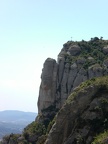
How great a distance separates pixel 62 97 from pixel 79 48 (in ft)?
67.7

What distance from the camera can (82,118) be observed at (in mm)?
55688

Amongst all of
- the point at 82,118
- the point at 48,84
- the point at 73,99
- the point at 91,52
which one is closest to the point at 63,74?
the point at 48,84

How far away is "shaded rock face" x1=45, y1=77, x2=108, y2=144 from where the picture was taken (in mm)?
54219

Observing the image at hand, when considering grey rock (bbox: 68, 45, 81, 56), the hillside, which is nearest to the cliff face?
the hillside

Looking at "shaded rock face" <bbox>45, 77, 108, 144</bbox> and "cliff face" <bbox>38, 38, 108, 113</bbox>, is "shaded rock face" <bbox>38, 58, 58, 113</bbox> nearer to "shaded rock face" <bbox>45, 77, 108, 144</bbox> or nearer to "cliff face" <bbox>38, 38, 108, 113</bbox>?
"cliff face" <bbox>38, 38, 108, 113</bbox>

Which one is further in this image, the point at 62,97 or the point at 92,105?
the point at 62,97

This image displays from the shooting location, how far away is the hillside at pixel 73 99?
180 ft

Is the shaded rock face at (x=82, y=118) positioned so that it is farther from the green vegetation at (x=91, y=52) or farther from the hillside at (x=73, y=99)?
the green vegetation at (x=91, y=52)

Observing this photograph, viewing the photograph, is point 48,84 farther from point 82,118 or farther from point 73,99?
point 82,118

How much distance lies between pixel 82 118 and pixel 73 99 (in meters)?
3.65

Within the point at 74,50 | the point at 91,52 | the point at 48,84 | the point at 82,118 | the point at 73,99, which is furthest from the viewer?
the point at 91,52

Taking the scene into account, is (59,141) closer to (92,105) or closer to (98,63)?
(92,105)

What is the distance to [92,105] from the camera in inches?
2222

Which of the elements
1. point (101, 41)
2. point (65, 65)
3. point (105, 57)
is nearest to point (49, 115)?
point (65, 65)
